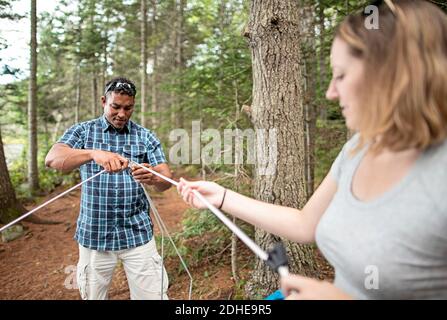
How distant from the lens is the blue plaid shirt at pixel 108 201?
2584mm

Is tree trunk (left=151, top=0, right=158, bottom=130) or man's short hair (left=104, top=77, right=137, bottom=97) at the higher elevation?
tree trunk (left=151, top=0, right=158, bottom=130)

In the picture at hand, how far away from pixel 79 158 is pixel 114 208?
19.7 inches

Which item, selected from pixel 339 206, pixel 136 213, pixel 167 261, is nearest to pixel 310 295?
pixel 339 206

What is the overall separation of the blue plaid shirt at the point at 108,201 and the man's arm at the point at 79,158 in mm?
135

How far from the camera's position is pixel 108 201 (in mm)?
2602

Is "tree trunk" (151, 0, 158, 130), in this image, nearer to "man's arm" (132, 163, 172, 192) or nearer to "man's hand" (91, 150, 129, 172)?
"man's arm" (132, 163, 172, 192)

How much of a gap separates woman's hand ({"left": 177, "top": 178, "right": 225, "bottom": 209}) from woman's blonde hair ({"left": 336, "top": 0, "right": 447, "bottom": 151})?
0.78 metres

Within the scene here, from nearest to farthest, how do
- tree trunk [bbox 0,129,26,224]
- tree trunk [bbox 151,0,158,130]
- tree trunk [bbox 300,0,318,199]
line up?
tree trunk [bbox 300,0,318,199], tree trunk [bbox 0,129,26,224], tree trunk [bbox 151,0,158,130]

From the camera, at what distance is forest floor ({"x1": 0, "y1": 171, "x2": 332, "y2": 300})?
13.7 feet

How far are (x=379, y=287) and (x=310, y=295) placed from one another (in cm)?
20

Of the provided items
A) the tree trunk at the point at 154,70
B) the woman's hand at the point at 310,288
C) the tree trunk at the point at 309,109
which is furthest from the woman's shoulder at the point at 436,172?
the tree trunk at the point at 154,70

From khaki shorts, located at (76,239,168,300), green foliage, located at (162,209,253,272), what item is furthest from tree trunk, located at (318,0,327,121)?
khaki shorts, located at (76,239,168,300)
